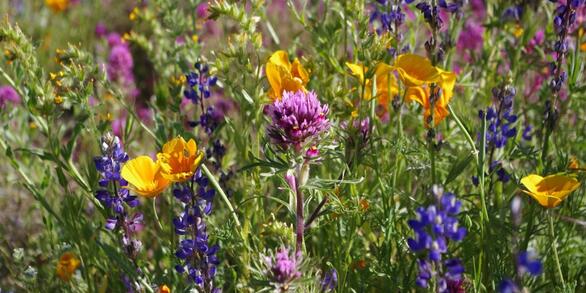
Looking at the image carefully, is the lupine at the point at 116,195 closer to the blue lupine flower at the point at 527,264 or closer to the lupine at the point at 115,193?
the lupine at the point at 115,193

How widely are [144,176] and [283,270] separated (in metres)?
0.52

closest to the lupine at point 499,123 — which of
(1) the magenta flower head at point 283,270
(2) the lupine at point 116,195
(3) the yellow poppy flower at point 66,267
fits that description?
(1) the magenta flower head at point 283,270

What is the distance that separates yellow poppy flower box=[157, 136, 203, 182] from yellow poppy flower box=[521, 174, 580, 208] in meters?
0.84

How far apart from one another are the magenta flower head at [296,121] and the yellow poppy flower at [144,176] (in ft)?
1.06

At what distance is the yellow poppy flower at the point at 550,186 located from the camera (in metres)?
1.78

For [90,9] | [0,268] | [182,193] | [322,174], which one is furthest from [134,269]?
[90,9]

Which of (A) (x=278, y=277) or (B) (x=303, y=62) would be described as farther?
(B) (x=303, y=62)

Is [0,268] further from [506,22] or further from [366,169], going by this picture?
[506,22]

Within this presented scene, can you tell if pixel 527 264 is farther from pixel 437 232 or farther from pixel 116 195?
pixel 116 195

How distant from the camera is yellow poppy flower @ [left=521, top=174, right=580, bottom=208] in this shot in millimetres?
1775

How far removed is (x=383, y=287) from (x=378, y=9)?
120cm

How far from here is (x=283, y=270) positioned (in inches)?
61.9

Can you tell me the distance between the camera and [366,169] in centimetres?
250

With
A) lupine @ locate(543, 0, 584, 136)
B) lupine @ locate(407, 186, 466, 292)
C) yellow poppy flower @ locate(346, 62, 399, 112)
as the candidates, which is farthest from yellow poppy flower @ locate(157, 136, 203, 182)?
lupine @ locate(543, 0, 584, 136)
